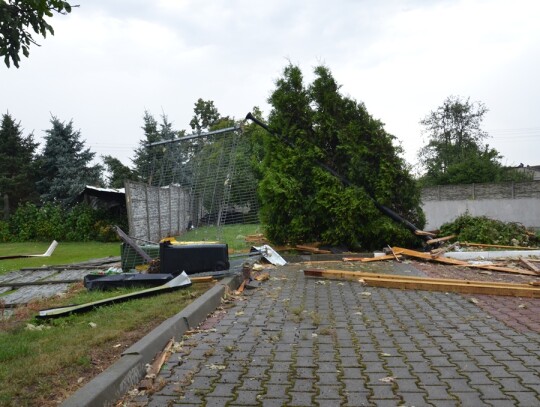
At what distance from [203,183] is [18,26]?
7737 millimetres

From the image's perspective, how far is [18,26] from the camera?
474cm

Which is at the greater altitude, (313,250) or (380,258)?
(313,250)

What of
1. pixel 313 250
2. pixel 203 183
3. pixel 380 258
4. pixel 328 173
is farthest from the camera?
pixel 328 173

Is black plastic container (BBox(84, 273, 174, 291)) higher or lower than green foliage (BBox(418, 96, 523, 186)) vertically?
lower

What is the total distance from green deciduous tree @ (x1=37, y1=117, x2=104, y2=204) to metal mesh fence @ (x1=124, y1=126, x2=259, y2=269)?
73.5ft

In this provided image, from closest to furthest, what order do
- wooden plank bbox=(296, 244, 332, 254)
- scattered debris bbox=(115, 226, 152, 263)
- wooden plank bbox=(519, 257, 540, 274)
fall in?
scattered debris bbox=(115, 226, 152, 263) → wooden plank bbox=(519, 257, 540, 274) → wooden plank bbox=(296, 244, 332, 254)

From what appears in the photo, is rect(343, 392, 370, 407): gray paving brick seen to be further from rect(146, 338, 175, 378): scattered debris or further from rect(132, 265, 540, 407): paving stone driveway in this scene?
rect(146, 338, 175, 378): scattered debris

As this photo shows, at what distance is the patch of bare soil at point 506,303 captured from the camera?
5.43 metres

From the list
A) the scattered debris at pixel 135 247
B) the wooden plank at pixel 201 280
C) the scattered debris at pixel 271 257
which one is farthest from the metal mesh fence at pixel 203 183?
the wooden plank at pixel 201 280

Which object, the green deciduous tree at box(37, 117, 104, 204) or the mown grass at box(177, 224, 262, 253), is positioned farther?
the green deciduous tree at box(37, 117, 104, 204)

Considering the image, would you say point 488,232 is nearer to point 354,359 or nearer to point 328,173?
point 328,173

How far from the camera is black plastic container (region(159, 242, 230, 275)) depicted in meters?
8.34

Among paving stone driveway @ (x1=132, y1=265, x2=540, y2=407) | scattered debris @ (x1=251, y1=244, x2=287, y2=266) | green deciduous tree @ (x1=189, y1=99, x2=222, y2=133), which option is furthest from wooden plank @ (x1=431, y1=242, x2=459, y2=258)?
green deciduous tree @ (x1=189, y1=99, x2=222, y2=133)

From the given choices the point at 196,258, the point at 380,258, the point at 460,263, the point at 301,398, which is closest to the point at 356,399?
the point at 301,398
